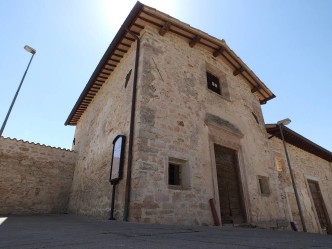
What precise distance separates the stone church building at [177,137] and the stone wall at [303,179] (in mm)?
87

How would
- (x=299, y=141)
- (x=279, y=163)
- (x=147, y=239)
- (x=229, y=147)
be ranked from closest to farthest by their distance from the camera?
(x=147, y=239) → (x=229, y=147) → (x=279, y=163) → (x=299, y=141)

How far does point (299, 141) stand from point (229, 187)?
6.91 m

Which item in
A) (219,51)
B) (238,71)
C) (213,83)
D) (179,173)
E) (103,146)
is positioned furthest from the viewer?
(238,71)

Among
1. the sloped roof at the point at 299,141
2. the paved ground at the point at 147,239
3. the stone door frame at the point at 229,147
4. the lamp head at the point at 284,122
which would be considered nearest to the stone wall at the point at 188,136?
the stone door frame at the point at 229,147

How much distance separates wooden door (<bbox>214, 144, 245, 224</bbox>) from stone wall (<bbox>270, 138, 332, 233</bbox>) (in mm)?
2604

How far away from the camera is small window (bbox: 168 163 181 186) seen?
5375 mm

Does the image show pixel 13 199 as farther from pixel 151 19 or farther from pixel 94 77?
pixel 151 19

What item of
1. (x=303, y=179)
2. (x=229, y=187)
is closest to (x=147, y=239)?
(x=229, y=187)

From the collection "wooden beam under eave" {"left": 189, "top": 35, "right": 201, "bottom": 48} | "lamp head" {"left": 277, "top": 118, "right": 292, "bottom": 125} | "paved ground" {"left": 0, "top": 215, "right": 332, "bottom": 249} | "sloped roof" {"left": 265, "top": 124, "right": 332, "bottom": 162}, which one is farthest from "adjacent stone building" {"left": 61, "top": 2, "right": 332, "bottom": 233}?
"paved ground" {"left": 0, "top": 215, "right": 332, "bottom": 249}

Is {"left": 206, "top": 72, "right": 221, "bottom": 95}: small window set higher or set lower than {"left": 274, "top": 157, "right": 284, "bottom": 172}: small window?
higher

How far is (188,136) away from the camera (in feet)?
18.7

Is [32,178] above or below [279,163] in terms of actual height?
below

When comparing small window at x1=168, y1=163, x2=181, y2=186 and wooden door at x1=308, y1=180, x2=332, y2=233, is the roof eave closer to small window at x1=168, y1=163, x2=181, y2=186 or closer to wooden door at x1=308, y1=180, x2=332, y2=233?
small window at x1=168, y1=163, x2=181, y2=186

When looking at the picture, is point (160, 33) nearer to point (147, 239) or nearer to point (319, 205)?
point (147, 239)
